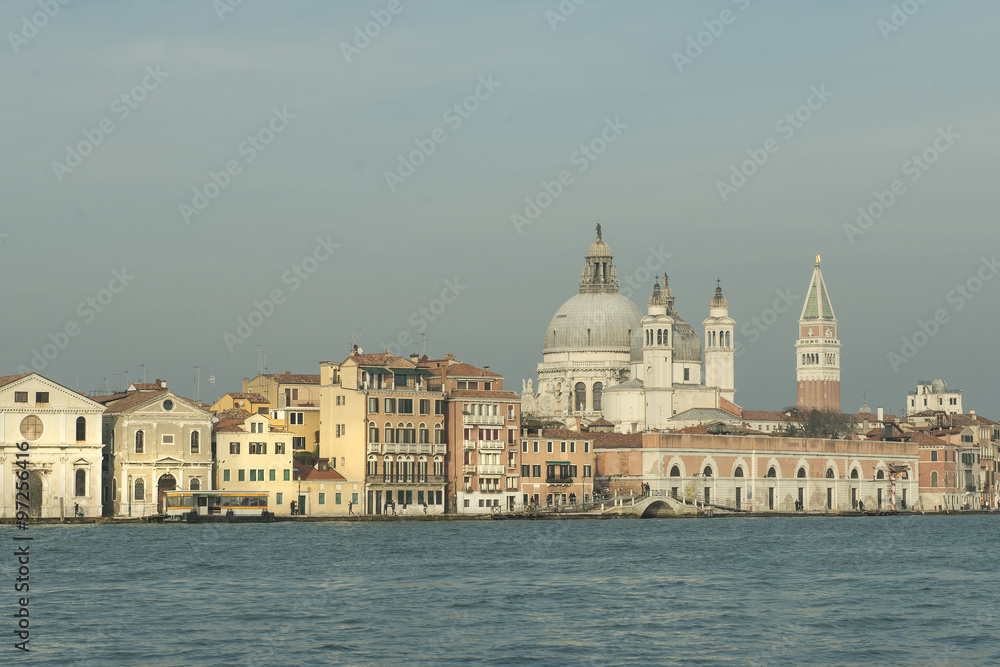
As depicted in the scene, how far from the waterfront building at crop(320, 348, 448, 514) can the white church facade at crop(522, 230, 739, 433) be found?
36941 millimetres

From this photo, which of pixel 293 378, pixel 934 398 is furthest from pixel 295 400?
pixel 934 398

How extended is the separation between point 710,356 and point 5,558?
8675 centimetres

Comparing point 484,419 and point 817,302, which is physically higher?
point 817,302

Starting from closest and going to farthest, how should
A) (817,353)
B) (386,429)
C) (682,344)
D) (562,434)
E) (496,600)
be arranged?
(496,600) < (386,429) < (562,434) < (682,344) < (817,353)

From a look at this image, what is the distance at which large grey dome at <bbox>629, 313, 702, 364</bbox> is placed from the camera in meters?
126

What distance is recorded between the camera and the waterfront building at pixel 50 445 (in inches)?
2751

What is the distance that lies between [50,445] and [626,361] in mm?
67068

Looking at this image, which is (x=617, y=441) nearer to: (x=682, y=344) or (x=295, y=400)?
(x=295, y=400)

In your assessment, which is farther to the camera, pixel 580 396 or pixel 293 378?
pixel 580 396

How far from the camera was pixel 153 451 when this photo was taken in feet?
243

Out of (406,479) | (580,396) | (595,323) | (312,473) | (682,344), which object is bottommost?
(406,479)

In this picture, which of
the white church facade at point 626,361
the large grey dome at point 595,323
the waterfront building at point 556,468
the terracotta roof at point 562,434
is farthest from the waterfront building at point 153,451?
the large grey dome at point 595,323

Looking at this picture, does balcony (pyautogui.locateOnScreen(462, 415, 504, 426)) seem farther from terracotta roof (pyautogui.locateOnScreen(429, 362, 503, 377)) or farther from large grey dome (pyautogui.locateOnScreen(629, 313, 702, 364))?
large grey dome (pyautogui.locateOnScreen(629, 313, 702, 364))

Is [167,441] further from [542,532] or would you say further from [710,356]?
[710,356]
